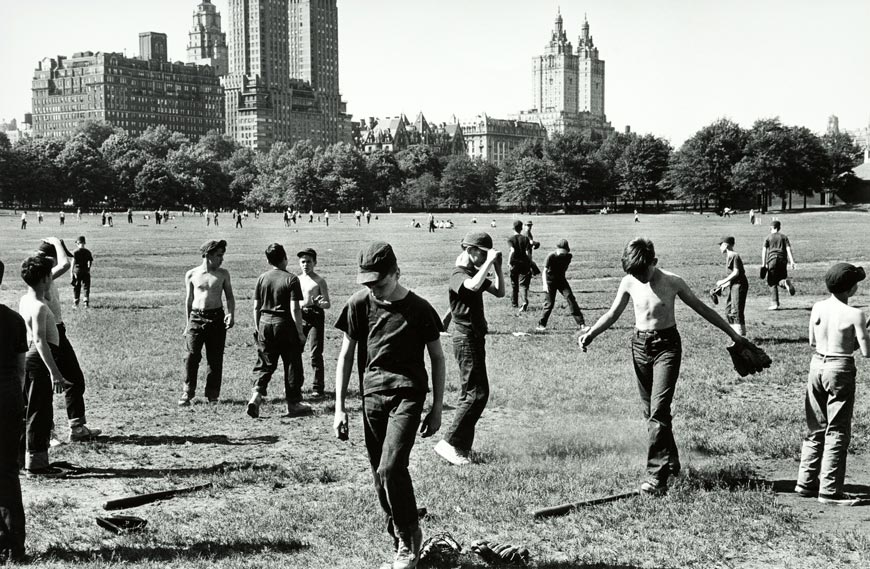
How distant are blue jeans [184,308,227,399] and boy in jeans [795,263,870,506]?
6.84 meters

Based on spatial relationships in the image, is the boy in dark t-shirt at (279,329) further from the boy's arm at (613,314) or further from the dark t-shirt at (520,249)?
the dark t-shirt at (520,249)

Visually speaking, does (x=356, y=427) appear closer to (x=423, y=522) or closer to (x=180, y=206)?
(x=423, y=522)

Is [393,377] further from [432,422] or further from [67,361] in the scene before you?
[67,361]

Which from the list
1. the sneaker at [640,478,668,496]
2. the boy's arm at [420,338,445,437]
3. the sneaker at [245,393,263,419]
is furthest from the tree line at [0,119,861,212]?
the boy's arm at [420,338,445,437]

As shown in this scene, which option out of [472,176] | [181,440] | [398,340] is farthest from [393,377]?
[472,176]

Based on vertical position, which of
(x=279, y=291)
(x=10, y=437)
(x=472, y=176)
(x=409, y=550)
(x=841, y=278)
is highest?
(x=472, y=176)

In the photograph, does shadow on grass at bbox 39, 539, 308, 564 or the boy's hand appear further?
shadow on grass at bbox 39, 539, 308, 564

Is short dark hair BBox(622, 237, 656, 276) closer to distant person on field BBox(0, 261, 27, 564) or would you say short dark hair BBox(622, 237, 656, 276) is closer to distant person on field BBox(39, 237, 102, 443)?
distant person on field BBox(0, 261, 27, 564)

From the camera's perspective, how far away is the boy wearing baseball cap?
866 centimetres

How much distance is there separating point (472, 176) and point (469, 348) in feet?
389

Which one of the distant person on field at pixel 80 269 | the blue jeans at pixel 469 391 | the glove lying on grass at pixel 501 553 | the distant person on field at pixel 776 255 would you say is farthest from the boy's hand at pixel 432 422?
the distant person on field at pixel 80 269

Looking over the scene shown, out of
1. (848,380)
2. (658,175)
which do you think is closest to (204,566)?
(848,380)

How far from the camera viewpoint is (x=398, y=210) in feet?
417

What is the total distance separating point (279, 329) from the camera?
34.8ft
